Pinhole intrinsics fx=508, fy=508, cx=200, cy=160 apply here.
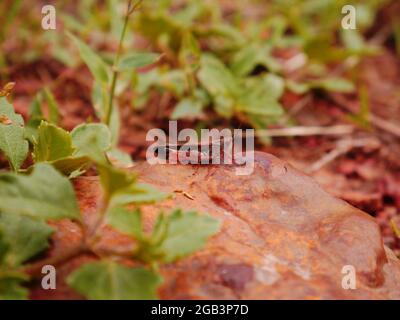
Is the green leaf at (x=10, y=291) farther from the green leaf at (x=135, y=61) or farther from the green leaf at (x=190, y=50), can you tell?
the green leaf at (x=190, y=50)

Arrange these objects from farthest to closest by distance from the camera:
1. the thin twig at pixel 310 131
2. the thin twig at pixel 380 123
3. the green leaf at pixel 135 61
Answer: the thin twig at pixel 380 123
the thin twig at pixel 310 131
the green leaf at pixel 135 61

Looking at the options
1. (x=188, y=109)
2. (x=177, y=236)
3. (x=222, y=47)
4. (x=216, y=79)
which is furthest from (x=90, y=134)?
(x=222, y=47)

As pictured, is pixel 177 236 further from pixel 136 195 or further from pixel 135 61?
pixel 135 61

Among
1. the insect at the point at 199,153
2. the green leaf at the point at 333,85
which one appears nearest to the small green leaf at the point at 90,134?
the insect at the point at 199,153

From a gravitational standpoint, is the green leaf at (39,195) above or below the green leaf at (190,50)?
below

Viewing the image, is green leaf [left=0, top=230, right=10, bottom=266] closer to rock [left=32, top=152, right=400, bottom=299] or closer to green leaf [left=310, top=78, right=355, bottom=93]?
rock [left=32, top=152, right=400, bottom=299]

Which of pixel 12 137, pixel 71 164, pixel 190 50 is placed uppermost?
pixel 190 50

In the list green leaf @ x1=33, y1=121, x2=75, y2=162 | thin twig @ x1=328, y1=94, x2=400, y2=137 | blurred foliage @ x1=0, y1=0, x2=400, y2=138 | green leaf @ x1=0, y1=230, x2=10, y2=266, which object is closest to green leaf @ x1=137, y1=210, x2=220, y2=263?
green leaf @ x1=0, y1=230, x2=10, y2=266
